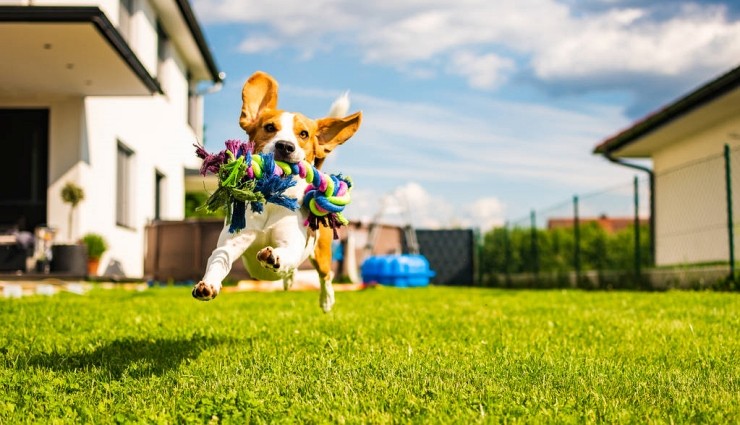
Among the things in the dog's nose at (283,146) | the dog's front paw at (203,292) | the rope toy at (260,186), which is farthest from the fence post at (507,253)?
the dog's front paw at (203,292)

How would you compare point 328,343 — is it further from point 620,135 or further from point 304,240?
point 620,135

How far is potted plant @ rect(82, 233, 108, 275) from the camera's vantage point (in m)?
14.6

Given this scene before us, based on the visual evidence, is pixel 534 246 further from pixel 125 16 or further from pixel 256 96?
pixel 256 96

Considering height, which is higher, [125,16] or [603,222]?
[125,16]

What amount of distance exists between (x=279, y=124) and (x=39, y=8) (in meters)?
8.17

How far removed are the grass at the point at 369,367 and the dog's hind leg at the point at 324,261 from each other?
0.30 m

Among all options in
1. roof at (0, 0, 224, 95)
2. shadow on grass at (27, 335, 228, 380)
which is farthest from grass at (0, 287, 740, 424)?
roof at (0, 0, 224, 95)

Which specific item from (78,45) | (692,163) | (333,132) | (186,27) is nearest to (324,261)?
(333,132)

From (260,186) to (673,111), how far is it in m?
13.3

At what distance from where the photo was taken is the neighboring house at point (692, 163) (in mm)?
14734

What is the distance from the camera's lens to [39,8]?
11219 mm

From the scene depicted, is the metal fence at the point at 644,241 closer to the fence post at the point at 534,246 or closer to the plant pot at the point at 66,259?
the fence post at the point at 534,246

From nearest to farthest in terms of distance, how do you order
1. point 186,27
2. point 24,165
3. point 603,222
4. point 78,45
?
1. point 78,45
2. point 24,165
3. point 603,222
4. point 186,27

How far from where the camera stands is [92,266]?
14.8 meters
